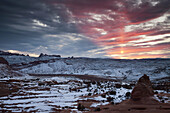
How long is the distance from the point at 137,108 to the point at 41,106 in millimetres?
10246

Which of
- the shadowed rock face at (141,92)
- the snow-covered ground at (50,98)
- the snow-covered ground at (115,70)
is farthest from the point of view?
the snow-covered ground at (115,70)

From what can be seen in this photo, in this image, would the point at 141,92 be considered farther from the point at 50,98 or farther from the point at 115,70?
the point at 115,70

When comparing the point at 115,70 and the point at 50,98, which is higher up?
the point at 115,70

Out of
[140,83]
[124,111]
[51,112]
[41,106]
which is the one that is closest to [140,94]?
[140,83]

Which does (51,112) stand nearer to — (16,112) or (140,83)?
(16,112)

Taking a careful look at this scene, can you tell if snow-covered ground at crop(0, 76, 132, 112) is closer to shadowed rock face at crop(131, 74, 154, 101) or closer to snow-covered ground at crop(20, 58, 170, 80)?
shadowed rock face at crop(131, 74, 154, 101)

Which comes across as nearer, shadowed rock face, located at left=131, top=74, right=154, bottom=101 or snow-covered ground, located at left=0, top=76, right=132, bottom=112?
shadowed rock face, located at left=131, top=74, right=154, bottom=101

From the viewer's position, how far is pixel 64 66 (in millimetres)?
95688

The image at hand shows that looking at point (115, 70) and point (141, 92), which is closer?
point (141, 92)

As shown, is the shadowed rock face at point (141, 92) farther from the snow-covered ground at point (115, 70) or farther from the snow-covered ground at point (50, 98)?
the snow-covered ground at point (115, 70)

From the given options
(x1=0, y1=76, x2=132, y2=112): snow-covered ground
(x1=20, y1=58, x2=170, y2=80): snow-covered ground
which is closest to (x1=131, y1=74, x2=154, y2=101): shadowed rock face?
(x1=0, y1=76, x2=132, y2=112): snow-covered ground

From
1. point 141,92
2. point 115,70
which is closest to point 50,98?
point 141,92

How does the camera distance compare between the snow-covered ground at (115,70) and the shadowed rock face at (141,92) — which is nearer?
the shadowed rock face at (141,92)

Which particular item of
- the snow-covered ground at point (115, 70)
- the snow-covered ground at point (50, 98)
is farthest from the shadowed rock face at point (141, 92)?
the snow-covered ground at point (115, 70)
